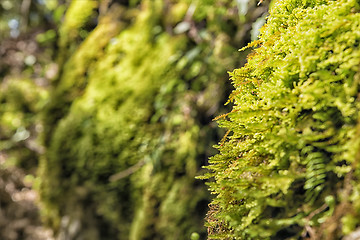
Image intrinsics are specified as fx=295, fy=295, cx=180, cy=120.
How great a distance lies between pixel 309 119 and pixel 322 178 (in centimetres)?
14

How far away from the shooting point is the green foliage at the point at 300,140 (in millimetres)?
639

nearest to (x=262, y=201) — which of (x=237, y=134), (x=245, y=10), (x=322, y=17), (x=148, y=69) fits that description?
(x=237, y=134)

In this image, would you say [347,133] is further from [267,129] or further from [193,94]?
[193,94]

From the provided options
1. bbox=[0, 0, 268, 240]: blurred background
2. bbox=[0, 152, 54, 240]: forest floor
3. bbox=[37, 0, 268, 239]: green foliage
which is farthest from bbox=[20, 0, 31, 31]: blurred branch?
bbox=[37, 0, 268, 239]: green foliage

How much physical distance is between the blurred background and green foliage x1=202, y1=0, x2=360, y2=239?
2.19 feet

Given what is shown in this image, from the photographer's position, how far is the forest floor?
369 centimetres

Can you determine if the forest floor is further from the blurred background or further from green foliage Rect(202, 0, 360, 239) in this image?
green foliage Rect(202, 0, 360, 239)

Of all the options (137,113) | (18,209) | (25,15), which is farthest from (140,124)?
(25,15)

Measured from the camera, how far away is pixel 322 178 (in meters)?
0.68

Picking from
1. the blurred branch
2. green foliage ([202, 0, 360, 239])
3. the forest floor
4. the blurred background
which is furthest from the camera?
the blurred branch

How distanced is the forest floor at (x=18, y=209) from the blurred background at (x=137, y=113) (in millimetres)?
334

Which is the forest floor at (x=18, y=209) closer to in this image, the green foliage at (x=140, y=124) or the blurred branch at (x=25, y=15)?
the green foliage at (x=140, y=124)

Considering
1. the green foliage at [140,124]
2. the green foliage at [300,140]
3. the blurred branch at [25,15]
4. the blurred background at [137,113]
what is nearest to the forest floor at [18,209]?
the blurred background at [137,113]

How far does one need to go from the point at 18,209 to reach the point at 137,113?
2717mm
